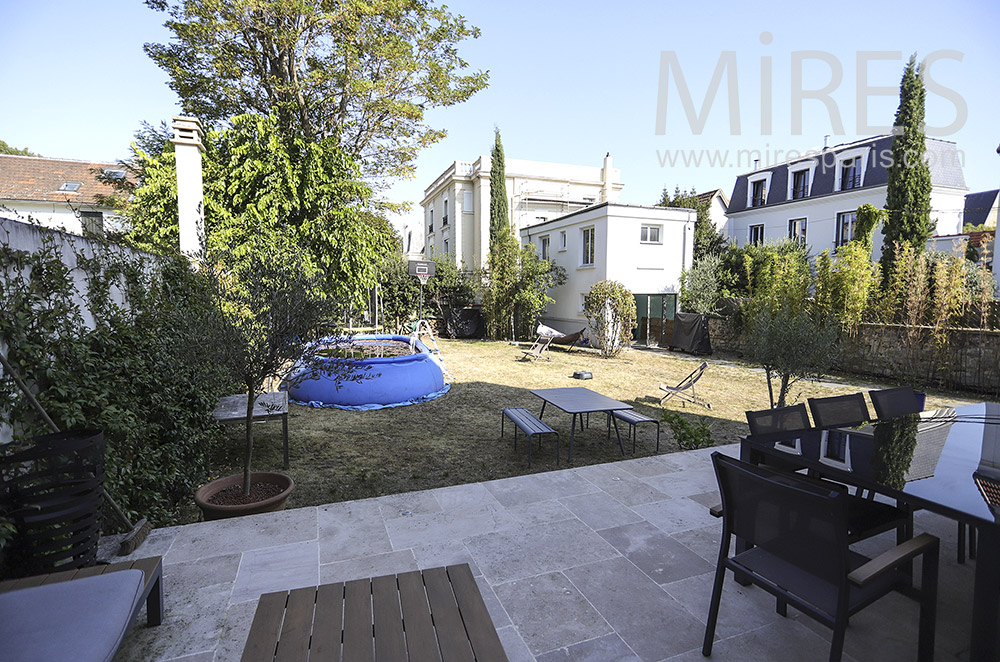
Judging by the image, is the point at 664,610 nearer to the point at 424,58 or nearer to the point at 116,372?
the point at 116,372

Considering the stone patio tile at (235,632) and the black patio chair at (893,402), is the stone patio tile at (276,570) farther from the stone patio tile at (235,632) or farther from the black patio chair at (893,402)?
the black patio chair at (893,402)

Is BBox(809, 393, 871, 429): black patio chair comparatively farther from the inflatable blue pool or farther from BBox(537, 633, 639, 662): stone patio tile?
the inflatable blue pool

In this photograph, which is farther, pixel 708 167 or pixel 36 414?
pixel 708 167

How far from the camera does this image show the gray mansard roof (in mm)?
20875

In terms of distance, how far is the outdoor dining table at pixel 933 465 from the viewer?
5.78 ft

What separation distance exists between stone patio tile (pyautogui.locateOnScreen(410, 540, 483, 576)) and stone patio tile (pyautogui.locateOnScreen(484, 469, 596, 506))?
2.41 ft

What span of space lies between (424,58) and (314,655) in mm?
15392

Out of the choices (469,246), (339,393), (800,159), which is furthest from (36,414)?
(800,159)

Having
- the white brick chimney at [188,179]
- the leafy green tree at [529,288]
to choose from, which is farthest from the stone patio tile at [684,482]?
the leafy green tree at [529,288]

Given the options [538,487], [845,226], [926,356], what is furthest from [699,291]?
[538,487]

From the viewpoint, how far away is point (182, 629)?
7.50 feet

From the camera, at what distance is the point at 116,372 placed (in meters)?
3.44

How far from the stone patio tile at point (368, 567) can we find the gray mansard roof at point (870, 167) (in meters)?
24.2

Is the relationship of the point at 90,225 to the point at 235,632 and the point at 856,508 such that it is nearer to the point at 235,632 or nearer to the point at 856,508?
the point at 235,632
